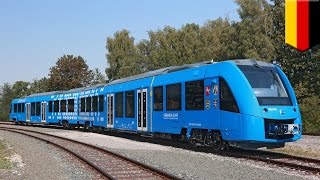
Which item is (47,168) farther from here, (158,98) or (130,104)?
(130,104)

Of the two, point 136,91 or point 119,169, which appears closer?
point 119,169

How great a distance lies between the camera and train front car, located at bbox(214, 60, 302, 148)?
11883 mm

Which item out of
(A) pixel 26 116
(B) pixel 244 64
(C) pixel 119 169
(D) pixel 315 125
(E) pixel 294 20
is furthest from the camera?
(A) pixel 26 116

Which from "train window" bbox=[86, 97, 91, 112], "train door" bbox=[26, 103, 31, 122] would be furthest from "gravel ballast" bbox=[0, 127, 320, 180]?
"train door" bbox=[26, 103, 31, 122]

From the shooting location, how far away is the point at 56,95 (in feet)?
121

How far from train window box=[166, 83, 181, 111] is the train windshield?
12.2ft

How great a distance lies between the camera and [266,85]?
12609 mm

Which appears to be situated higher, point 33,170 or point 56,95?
point 56,95

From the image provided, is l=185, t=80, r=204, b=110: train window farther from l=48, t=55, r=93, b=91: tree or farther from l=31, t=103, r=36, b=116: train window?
l=48, t=55, r=93, b=91: tree

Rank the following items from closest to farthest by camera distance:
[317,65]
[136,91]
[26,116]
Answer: [136,91] < [317,65] < [26,116]

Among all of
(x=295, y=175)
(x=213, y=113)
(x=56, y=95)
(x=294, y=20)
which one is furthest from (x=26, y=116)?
(x=294, y=20)

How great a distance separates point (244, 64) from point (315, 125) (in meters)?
15.8

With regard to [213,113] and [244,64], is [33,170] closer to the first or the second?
[213,113]

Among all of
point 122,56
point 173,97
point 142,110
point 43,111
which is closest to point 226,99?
point 173,97
